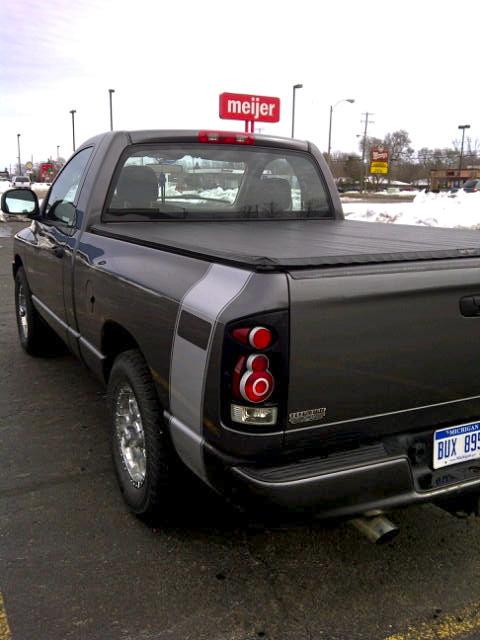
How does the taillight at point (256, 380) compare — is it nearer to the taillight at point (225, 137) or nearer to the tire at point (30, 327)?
the taillight at point (225, 137)

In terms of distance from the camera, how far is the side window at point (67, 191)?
4264 millimetres

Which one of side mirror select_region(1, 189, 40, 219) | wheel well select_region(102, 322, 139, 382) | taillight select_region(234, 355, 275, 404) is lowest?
wheel well select_region(102, 322, 139, 382)

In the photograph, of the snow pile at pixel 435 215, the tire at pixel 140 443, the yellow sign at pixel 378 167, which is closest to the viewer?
the tire at pixel 140 443

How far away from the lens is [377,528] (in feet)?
7.61

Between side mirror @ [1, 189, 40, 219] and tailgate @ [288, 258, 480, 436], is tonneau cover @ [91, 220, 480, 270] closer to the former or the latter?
tailgate @ [288, 258, 480, 436]

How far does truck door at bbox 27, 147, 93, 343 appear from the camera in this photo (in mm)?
4105

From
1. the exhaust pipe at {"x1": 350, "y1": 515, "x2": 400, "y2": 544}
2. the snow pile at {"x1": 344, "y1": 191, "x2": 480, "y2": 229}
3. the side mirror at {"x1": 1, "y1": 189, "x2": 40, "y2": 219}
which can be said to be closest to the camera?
the exhaust pipe at {"x1": 350, "y1": 515, "x2": 400, "y2": 544}

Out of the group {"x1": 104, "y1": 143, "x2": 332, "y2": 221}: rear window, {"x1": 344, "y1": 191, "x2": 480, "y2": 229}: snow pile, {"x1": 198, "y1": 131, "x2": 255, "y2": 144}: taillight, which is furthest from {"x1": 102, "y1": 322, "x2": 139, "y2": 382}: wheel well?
{"x1": 344, "y1": 191, "x2": 480, "y2": 229}: snow pile

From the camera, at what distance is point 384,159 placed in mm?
66375

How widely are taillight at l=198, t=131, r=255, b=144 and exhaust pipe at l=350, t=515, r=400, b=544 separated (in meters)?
2.97

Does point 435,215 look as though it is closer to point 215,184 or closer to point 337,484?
point 215,184

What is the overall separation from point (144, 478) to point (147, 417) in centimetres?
35

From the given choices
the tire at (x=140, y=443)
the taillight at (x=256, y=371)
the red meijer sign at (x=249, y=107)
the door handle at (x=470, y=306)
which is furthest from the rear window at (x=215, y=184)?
the red meijer sign at (x=249, y=107)

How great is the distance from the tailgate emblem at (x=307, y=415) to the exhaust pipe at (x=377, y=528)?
1.50 ft
